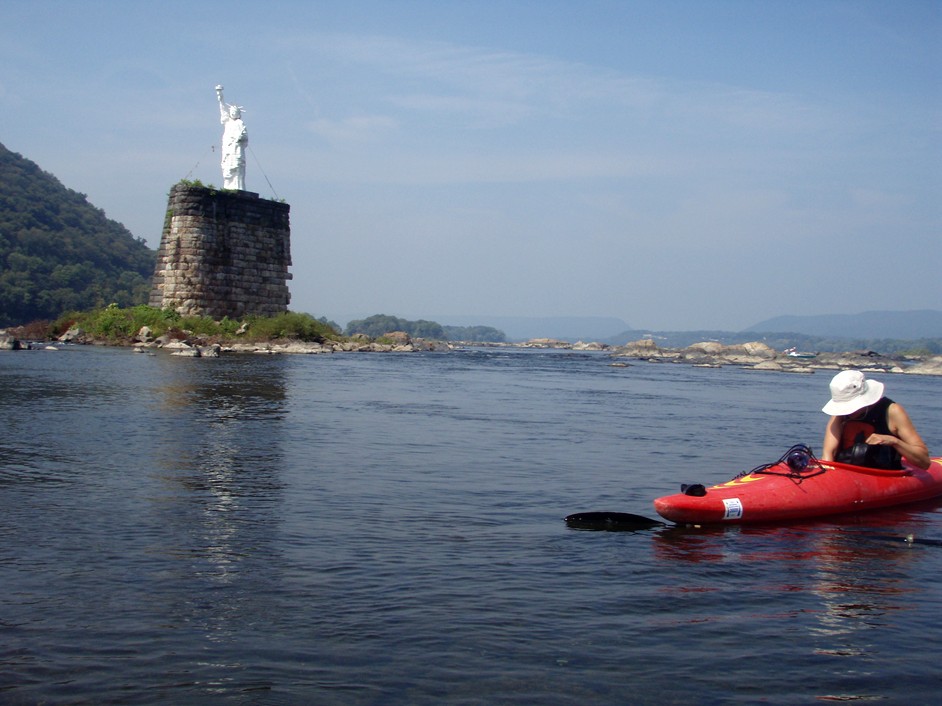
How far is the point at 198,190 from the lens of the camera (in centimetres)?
3875

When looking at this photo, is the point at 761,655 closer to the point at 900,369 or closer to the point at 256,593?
the point at 256,593

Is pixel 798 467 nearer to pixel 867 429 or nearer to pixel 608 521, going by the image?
pixel 867 429

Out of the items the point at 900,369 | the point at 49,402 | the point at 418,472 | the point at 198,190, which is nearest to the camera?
the point at 418,472

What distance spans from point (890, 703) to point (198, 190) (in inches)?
1495

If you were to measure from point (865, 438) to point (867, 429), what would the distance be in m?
0.10

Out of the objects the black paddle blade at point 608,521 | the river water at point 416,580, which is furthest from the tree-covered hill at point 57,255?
the black paddle blade at point 608,521

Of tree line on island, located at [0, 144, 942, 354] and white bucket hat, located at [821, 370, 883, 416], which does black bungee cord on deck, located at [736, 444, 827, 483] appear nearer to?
white bucket hat, located at [821, 370, 883, 416]

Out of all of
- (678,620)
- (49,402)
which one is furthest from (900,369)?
(678,620)

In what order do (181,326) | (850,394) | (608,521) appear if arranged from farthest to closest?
1. (181,326)
2. (850,394)
3. (608,521)

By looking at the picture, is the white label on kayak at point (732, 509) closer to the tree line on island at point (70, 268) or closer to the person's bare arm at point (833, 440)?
the person's bare arm at point (833, 440)

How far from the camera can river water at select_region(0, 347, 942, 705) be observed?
4.57 meters

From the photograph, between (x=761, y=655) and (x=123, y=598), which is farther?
(x=123, y=598)

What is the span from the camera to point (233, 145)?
39.8 m

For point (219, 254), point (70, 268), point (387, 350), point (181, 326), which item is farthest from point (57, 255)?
point (181, 326)
